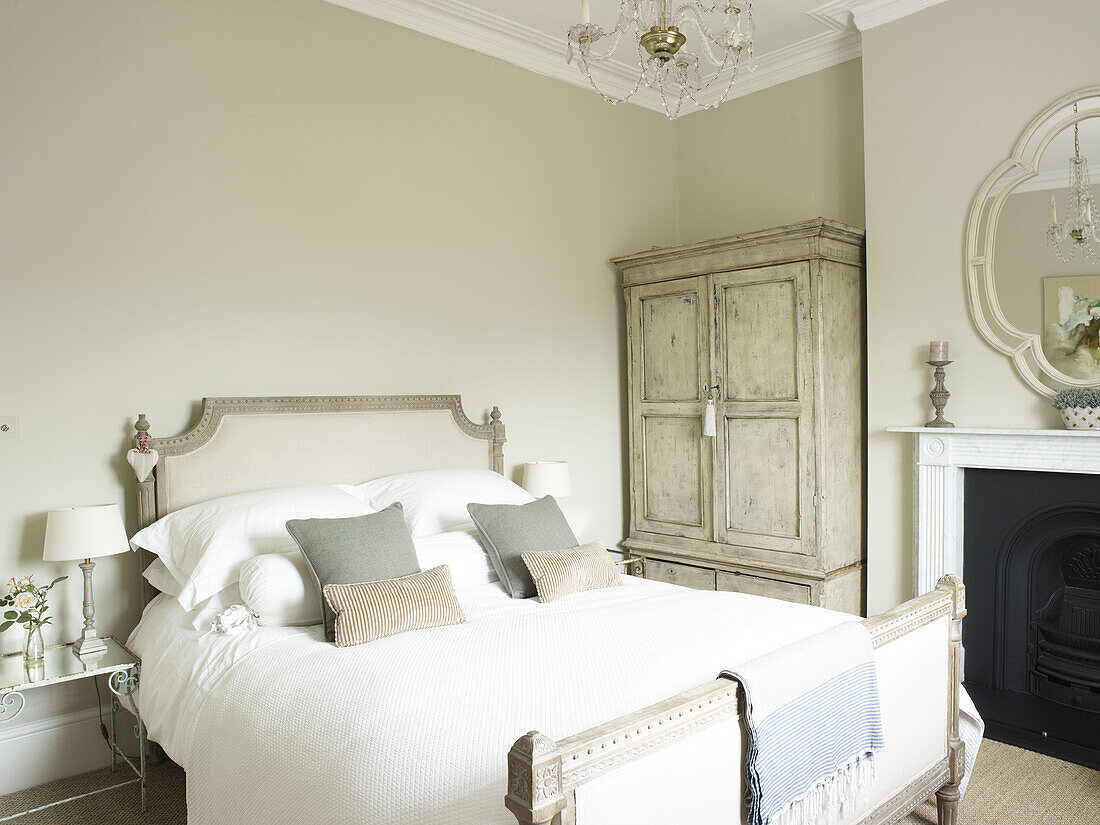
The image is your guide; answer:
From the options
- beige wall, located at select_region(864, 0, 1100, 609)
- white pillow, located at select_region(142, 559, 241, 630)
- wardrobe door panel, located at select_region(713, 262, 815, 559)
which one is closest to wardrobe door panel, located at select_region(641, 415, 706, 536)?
wardrobe door panel, located at select_region(713, 262, 815, 559)

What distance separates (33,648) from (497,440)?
6.62 feet

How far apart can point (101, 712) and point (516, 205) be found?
285 centimetres

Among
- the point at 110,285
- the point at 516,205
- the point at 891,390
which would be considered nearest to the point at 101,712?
the point at 110,285

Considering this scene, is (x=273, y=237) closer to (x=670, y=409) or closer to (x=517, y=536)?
(x=517, y=536)

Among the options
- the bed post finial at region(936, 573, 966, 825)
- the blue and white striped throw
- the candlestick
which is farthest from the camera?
the candlestick

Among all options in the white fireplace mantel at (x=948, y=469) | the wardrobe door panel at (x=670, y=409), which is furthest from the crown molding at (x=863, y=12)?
the white fireplace mantel at (x=948, y=469)

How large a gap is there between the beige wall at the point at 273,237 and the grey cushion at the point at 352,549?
0.85 m

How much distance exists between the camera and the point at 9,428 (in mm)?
2660

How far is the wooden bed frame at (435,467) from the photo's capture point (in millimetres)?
1346

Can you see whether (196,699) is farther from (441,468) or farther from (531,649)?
(441,468)

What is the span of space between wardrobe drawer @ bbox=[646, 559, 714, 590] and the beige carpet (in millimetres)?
1433

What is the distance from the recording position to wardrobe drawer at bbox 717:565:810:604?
3.64m

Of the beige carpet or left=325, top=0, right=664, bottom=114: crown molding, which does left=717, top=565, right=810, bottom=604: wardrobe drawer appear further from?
left=325, top=0, right=664, bottom=114: crown molding

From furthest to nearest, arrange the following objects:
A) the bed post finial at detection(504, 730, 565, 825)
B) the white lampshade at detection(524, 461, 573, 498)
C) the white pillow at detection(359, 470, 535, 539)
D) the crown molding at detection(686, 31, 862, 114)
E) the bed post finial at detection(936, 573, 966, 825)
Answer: the crown molding at detection(686, 31, 862, 114)
the white lampshade at detection(524, 461, 573, 498)
the white pillow at detection(359, 470, 535, 539)
the bed post finial at detection(936, 573, 966, 825)
the bed post finial at detection(504, 730, 565, 825)
